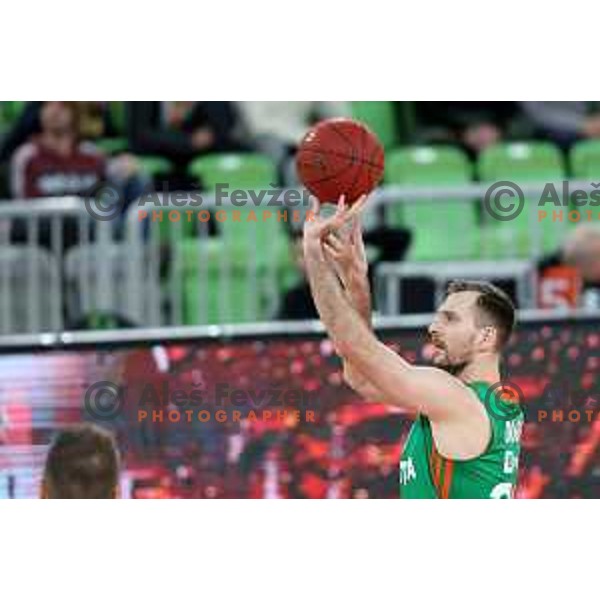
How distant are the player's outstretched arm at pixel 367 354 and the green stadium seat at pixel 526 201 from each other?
2378 millimetres

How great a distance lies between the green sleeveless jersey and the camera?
332 inches

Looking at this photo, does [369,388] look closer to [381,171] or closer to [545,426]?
[381,171]

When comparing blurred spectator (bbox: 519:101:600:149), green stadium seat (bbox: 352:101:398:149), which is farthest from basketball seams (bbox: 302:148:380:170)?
blurred spectator (bbox: 519:101:600:149)

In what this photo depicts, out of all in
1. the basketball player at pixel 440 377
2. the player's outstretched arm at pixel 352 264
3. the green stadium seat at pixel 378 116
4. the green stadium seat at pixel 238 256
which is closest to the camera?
the player's outstretched arm at pixel 352 264

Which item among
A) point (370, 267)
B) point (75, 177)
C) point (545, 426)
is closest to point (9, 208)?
point (75, 177)

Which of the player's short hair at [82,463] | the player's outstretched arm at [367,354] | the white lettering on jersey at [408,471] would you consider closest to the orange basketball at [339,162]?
the player's outstretched arm at [367,354]

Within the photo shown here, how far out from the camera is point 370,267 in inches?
424

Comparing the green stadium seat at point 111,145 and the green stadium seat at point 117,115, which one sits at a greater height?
the green stadium seat at point 117,115

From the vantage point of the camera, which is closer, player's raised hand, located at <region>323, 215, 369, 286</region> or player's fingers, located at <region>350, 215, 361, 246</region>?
player's raised hand, located at <region>323, 215, 369, 286</region>

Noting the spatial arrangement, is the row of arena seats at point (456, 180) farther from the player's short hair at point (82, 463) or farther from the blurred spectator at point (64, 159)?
the player's short hair at point (82, 463)

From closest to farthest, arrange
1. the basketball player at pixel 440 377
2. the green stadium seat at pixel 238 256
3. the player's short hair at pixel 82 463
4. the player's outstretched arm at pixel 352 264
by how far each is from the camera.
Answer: the player's outstretched arm at pixel 352 264 < the basketball player at pixel 440 377 < the player's short hair at pixel 82 463 < the green stadium seat at pixel 238 256

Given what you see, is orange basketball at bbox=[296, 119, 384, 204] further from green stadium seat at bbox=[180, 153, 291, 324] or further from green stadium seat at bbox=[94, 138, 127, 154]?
green stadium seat at bbox=[94, 138, 127, 154]

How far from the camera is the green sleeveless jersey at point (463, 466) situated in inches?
332

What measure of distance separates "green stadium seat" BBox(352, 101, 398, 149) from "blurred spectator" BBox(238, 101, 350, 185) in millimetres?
57
